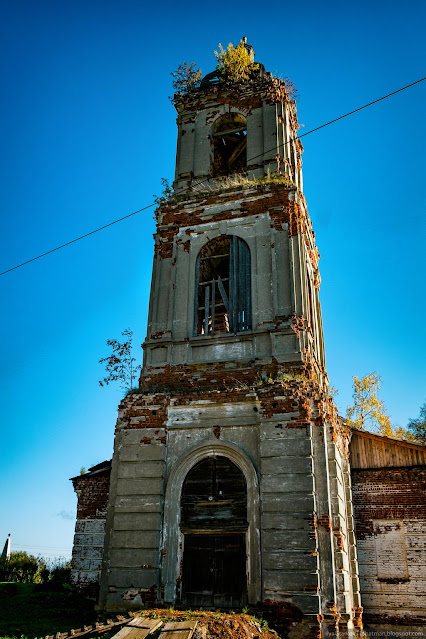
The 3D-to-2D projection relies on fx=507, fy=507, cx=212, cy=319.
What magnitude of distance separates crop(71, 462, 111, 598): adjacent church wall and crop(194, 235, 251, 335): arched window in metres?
4.68

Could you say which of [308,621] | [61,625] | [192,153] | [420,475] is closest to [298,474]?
[308,621]

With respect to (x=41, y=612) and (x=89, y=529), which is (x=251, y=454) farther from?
(x=41, y=612)

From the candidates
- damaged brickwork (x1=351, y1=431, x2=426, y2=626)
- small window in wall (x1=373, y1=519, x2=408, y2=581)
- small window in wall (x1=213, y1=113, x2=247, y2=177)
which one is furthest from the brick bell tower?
small window in wall (x1=213, y1=113, x2=247, y2=177)

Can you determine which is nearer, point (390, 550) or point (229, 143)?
point (390, 550)

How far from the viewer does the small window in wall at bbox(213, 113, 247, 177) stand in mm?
16391

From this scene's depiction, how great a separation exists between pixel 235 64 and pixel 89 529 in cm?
1482

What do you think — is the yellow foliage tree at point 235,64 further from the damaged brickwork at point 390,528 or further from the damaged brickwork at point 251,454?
the damaged brickwork at point 390,528

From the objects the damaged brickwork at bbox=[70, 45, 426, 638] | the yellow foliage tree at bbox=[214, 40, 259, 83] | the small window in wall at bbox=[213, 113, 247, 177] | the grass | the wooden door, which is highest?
the yellow foliage tree at bbox=[214, 40, 259, 83]

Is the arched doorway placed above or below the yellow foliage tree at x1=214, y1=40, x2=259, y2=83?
below

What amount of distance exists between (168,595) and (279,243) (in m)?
8.33

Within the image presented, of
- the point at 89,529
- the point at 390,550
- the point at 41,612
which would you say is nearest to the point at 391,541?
the point at 390,550

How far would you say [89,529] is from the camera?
41.2ft

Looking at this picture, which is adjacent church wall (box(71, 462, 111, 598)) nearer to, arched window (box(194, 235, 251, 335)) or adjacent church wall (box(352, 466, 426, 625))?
arched window (box(194, 235, 251, 335))

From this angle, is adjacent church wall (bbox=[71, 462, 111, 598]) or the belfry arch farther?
adjacent church wall (bbox=[71, 462, 111, 598])
